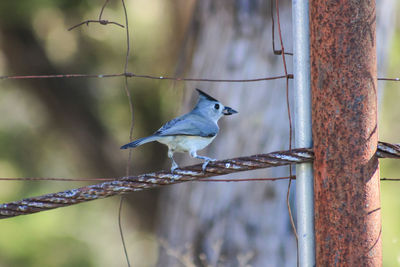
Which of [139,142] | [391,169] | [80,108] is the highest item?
[80,108]

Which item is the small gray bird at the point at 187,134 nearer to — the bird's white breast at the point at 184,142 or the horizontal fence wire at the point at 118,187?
the bird's white breast at the point at 184,142

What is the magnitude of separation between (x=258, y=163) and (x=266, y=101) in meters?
3.17

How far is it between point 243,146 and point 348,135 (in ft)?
10.6

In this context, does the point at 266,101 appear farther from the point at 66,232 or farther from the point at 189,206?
the point at 66,232

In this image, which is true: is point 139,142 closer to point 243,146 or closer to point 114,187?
point 114,187

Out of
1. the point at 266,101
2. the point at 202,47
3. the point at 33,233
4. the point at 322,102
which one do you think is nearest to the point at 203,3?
the point at 202,47

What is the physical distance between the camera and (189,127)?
2.89 meters

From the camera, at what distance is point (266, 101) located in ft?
16.3

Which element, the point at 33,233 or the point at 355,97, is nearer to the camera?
the point at 355,97

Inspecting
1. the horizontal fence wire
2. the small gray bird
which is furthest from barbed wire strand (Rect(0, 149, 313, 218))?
the small gray bird

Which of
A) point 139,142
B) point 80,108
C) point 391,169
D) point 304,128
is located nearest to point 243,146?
point 80,108

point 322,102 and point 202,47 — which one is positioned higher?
point 202,47

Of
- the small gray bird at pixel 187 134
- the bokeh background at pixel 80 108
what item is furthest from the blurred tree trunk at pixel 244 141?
the small gray bird at pixel 187 134

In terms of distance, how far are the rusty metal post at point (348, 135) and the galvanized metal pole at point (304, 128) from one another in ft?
0.19
